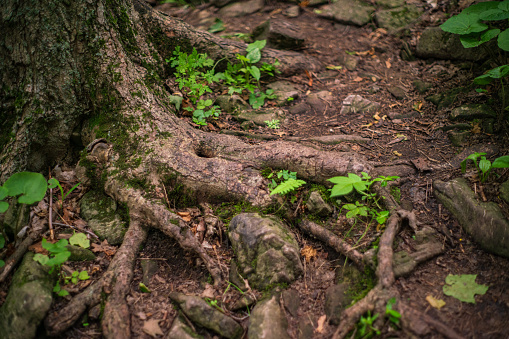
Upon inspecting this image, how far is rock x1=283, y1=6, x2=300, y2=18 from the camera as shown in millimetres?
6668

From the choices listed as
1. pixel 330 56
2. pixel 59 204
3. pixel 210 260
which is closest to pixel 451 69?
pixel 330 56

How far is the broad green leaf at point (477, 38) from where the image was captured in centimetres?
324

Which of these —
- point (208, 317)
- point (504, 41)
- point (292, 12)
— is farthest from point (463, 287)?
point (292, 12)

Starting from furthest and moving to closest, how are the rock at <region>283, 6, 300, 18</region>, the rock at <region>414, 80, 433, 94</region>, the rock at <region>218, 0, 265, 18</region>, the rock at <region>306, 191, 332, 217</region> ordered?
the rock at <region>218, 0, 265, 18</region> → the rock at <region>283, 6, 300, 18</region> → the rock at <region>414, 80, 433, 94</region> → the rock at <region>306, 191, 332, 217</region>

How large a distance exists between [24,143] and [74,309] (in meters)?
1.73

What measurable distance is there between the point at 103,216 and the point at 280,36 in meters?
4.22

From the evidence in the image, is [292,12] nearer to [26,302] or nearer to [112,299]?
[112,299]

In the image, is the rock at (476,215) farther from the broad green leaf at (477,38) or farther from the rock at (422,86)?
the rock at (422,86)

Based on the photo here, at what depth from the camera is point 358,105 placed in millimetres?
4480

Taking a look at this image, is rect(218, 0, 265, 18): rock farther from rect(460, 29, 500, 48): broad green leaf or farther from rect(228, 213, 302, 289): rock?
rect(228, 213, 302, 289): rock

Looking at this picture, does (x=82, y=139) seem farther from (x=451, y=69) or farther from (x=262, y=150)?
(x=451, y=69)

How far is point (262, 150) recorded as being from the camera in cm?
333

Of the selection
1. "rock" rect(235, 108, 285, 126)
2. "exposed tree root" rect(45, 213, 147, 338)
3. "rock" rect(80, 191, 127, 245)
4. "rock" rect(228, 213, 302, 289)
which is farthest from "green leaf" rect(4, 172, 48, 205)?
"rock" rect(235, 108, 285, 126)

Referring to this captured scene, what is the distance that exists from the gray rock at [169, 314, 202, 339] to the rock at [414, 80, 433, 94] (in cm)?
429
